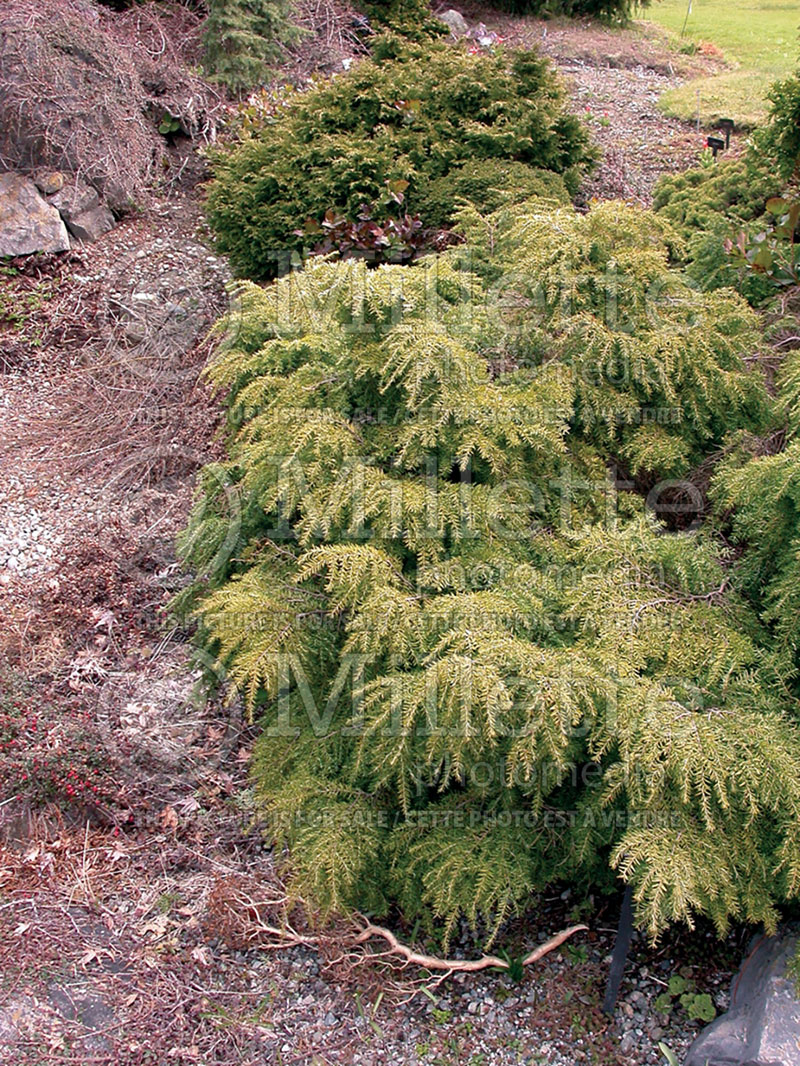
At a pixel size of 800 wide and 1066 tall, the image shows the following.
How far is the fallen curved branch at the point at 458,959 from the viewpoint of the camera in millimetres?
2484

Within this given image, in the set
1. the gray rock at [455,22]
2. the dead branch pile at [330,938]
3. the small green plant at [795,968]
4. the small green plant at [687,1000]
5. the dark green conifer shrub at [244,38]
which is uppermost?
the gray rock at [455,22]

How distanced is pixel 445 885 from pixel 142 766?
142cm

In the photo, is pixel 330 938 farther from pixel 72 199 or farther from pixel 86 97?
pixel 86 97

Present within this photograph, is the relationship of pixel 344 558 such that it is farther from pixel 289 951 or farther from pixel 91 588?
pixel 91 588

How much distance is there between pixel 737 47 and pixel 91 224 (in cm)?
825

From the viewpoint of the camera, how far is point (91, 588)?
3.96 m

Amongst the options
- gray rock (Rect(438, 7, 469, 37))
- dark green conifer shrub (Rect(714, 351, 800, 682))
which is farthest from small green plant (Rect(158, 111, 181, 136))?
dark green conifer shrub (Rect(714, 351, 800, 682))

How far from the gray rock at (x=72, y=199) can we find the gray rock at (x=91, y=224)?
1.3 inches

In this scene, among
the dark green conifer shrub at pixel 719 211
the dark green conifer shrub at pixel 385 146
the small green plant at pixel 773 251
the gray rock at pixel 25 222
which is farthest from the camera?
the gray rock at pixel 25 222

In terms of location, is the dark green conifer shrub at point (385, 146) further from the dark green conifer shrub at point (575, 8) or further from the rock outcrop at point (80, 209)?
the dark green conifer shrub at point (575, 8)

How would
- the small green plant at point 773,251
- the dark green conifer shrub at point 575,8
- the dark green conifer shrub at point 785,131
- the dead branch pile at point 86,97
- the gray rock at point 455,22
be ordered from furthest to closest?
the dark green conifer shrub at point 575,8 → the gray rock at point 455,22 → the dead branch pile at point 86,97 → the dark green conifer shrub at point 785,131 → the small green plant at point 773,251

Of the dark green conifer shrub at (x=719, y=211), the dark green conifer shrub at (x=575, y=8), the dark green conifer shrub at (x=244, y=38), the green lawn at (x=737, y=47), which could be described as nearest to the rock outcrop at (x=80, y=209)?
the dark green conifer shrub at (x=244, y=38)

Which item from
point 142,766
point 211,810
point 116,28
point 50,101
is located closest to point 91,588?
point 142,766

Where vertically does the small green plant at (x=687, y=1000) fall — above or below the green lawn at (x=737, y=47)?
below
